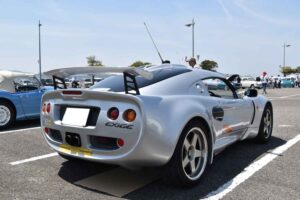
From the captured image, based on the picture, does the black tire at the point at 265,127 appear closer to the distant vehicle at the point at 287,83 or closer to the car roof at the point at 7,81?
the car roof at the point at 7,81

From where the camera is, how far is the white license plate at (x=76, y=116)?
3.66 m

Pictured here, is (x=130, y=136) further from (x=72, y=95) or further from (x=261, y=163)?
(x=261, y=163)

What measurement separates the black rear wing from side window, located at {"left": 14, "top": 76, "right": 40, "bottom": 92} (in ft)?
13.7

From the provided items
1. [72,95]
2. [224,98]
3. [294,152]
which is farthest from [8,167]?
[294,152]

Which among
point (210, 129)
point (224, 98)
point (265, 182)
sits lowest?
point (265, 182)

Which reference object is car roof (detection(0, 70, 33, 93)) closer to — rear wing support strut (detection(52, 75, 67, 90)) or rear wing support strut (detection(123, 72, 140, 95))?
rear wing support strut (detection(52, 75, 67, 90))

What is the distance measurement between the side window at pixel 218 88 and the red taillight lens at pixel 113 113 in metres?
1.49

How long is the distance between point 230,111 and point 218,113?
0.43 metres

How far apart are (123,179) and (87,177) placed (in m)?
0.42

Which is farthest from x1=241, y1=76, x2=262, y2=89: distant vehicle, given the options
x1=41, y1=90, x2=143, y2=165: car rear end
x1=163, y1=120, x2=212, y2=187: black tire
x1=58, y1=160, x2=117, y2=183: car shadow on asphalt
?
x1=41, y1=90, x2=143, y2=165: car rear end

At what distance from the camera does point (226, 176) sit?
429 cm

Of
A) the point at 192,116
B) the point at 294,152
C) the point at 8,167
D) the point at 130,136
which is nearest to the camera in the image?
the point at 130,136

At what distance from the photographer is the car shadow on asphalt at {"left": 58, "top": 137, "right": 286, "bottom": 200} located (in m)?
3.67

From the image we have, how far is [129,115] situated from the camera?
11.2 ft
